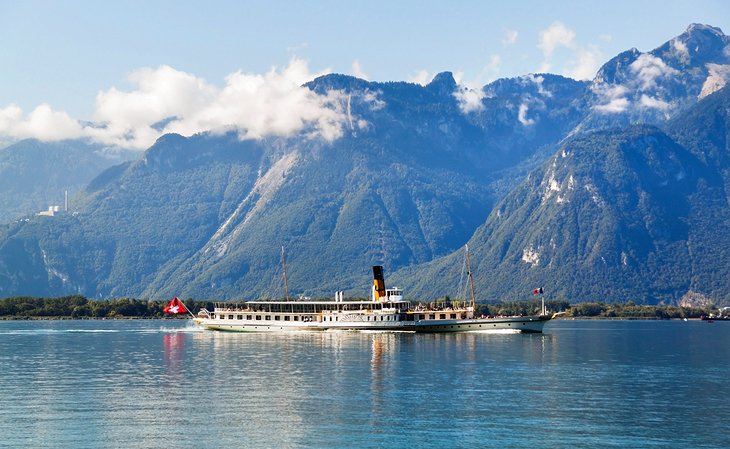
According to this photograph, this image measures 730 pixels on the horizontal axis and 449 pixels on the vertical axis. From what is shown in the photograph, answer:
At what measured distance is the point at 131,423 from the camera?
91.9 meters

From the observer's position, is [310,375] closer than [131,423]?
No

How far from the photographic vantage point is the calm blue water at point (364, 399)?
86.2 metres

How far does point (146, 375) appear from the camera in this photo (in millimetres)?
128875

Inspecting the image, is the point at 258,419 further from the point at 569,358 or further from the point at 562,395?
the point at 569,358

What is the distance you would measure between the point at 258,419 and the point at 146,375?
38.7m

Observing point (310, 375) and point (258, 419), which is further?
point (310, 375)

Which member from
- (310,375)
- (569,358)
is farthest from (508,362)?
(310,375)

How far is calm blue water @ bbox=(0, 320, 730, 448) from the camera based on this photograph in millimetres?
86188

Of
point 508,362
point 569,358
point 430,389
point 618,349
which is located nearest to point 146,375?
point 430,389

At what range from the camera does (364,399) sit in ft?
A: 347

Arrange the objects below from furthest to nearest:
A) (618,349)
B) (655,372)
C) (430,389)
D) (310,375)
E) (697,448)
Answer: (618,349) → (655,372) → (310,375) → (430,389) → (697,448)

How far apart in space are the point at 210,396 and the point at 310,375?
20411 mm

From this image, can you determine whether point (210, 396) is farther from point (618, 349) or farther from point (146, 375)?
point (618, 349)

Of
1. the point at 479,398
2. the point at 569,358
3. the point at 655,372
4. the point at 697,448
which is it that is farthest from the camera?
the point at 569,358
